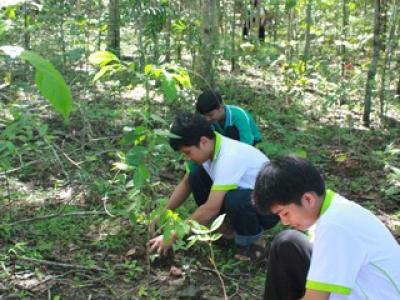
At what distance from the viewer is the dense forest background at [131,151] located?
283 cm

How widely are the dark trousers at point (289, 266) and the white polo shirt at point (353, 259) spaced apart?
13.7 inches

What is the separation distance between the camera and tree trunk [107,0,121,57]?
7.44 meters

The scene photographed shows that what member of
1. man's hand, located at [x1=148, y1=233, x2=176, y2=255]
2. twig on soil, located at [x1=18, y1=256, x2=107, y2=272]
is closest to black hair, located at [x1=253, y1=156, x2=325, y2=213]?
man's hand, located at [x1=148, y1=233, x2=176, y2=255]

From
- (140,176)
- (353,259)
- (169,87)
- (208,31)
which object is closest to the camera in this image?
(353,259)

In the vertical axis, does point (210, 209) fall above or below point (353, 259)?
below

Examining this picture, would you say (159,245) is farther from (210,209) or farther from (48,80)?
(48,80)

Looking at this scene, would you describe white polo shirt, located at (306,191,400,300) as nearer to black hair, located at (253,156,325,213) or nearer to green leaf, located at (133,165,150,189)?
black hair, located at (253,156,325,213)

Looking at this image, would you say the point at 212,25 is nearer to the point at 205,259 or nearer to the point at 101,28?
the point at 101,28

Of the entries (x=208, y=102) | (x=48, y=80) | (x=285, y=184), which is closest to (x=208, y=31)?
(x=208, y=102)

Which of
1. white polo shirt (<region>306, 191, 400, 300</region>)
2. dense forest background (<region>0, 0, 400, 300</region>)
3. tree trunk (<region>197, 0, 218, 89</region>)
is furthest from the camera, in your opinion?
tree trunk (<region>197, 0, 218, 89</region>)

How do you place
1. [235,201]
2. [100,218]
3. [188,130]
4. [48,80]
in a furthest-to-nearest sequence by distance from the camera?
[100,218], [235,201], [188,130], [48,80]

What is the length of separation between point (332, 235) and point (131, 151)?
104 centimetres

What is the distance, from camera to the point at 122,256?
3.54 m

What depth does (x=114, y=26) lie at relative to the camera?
311 inches
